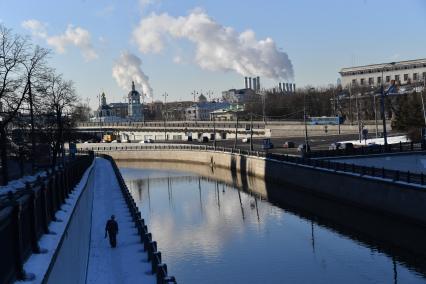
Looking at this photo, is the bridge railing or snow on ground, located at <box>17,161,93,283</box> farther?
the bridge railing

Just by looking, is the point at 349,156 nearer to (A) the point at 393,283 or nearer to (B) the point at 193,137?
(A) the point at 393,283

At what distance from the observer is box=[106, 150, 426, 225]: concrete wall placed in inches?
1281

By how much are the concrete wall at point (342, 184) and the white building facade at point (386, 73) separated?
86842mm

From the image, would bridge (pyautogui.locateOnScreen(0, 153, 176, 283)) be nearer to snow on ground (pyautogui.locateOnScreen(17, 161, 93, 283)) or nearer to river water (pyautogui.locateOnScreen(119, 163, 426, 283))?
snow on ground (pyautogui.locateOnScreen(17, 161, 93, 283))

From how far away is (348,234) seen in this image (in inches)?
1278

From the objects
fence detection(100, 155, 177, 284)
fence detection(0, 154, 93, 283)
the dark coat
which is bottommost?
fence detection(100, 155, 177, 284)

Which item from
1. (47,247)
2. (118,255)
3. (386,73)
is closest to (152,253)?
(118,255)

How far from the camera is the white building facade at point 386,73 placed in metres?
155

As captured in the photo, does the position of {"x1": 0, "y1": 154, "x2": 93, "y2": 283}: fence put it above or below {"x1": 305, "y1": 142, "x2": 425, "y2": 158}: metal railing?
above

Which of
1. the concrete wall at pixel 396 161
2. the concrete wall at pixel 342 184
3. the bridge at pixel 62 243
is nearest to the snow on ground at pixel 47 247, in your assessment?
the bridge at pixel 62 243

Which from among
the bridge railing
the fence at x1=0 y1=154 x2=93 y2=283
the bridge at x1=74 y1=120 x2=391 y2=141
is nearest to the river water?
the bridge railing

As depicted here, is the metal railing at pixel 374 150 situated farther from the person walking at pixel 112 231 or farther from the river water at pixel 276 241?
the person walking at pixel 112 231

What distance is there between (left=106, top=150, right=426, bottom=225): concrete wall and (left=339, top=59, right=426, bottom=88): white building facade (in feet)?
285

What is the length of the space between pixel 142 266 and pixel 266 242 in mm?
12266
